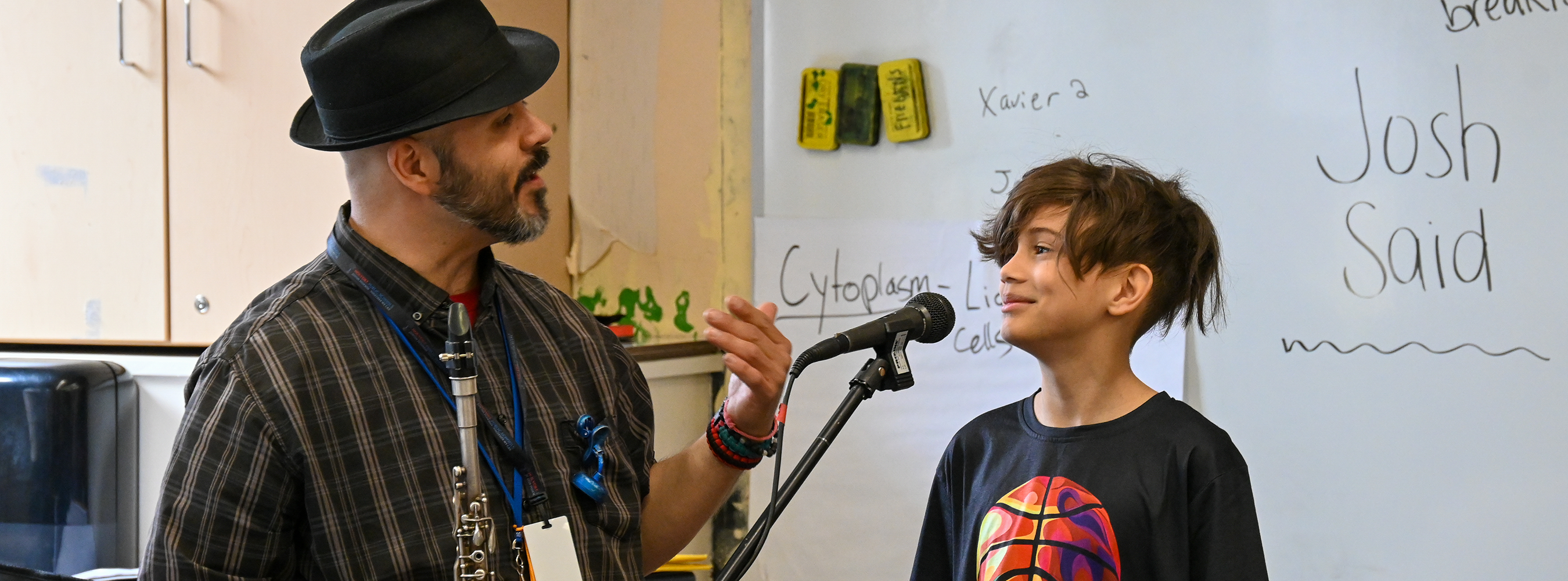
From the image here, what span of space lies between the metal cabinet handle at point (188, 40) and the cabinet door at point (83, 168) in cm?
5

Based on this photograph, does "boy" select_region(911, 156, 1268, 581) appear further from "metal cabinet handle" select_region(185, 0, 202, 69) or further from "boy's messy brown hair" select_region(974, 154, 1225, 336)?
"metal cabinet handle" select_region(185, 0, 202, 69)

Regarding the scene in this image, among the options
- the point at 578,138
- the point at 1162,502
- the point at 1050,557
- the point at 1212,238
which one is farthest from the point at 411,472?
the point at 578,138

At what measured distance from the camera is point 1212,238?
133 cm

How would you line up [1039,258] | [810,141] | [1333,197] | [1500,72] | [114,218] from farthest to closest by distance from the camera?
[810,141]
[114,218]
[1333,197]
[1500,72]
[1039,258]

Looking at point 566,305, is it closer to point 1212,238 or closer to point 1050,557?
point 1050,557

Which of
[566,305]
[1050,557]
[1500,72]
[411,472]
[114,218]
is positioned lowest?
[1050,557]

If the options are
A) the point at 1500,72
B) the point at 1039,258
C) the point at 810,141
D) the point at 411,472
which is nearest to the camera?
the point at 411,472

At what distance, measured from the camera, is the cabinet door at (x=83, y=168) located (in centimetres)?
189

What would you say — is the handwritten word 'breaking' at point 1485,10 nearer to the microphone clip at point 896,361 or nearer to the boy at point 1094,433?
the boy at point 1094,433

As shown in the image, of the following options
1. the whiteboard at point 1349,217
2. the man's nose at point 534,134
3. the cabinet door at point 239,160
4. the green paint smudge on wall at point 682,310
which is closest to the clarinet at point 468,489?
the man's nose at point 534,134

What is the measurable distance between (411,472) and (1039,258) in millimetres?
725

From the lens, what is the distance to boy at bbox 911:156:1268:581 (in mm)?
1144

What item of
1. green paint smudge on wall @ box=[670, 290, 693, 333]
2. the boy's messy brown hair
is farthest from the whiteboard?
green paint smudge on wall @ box=[670, 290, 693, 333]

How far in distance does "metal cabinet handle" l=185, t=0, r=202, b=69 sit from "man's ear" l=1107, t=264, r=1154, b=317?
1562 millimetres
